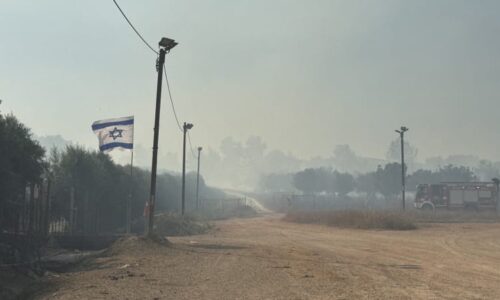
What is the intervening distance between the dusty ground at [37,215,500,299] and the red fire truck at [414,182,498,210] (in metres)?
36.1

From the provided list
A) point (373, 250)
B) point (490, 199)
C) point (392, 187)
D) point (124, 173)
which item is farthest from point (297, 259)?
point (392, 187)

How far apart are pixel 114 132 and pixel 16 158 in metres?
5.14

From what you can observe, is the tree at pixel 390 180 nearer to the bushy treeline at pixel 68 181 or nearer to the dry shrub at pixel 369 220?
the dry shrub at pixel 369 220

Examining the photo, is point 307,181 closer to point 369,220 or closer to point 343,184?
point 343,184

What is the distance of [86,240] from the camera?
922 inches

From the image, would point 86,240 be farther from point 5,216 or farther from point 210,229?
point 210,229

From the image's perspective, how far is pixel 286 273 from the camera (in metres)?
14.4

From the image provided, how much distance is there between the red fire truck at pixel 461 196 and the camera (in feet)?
187

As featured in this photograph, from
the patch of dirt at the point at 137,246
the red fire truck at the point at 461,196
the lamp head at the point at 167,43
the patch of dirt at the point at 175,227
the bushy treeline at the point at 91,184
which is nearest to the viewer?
the patch of dirt at the point at 137,246

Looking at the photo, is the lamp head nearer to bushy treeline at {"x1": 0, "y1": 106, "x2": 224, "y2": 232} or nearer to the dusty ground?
bushy treeline at {"x1": 0, "y1": 106, "x2": 224, "y2": 232}

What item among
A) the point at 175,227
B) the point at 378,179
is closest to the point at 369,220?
the point at 175,227

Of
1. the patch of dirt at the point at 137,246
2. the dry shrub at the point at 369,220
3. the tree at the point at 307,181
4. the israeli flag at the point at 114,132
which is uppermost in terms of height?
the tree at the point at 307,181

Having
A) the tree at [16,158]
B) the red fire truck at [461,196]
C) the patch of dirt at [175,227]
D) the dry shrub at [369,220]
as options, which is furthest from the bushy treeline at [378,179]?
the tree at [16,158]

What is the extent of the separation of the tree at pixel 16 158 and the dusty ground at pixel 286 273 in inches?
190
